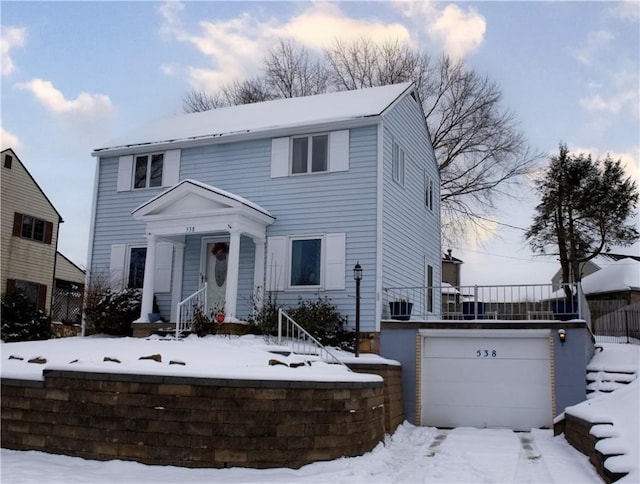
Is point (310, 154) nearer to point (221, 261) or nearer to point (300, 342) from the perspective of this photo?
point (221, 261)

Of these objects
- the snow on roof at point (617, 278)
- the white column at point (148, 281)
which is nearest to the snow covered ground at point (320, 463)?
the white column at point (148, 281)

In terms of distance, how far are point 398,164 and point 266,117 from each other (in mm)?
3691

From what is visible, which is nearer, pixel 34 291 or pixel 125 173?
pixel 125 173

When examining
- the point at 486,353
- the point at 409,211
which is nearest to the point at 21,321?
the point at 409,211

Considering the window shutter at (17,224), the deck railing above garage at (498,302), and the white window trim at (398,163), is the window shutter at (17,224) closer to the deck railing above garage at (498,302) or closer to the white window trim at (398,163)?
the white window trim at (398,163)

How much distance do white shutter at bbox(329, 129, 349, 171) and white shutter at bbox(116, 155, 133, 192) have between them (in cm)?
566

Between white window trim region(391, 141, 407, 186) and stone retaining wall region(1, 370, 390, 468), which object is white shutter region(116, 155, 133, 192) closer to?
white window trim region(391, 141, 407, 186)

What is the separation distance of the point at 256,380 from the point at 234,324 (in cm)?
519

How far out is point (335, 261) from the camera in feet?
46.3

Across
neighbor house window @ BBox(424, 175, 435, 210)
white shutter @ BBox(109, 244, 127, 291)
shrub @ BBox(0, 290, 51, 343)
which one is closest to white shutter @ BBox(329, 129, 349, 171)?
neighbor house window @ BBox(424, 175, 435, 210)

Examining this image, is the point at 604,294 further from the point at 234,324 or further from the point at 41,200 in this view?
the point at 41,200

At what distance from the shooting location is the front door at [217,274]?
15.1 metres

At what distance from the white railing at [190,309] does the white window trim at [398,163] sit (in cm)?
509

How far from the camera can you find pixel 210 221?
14.0m
